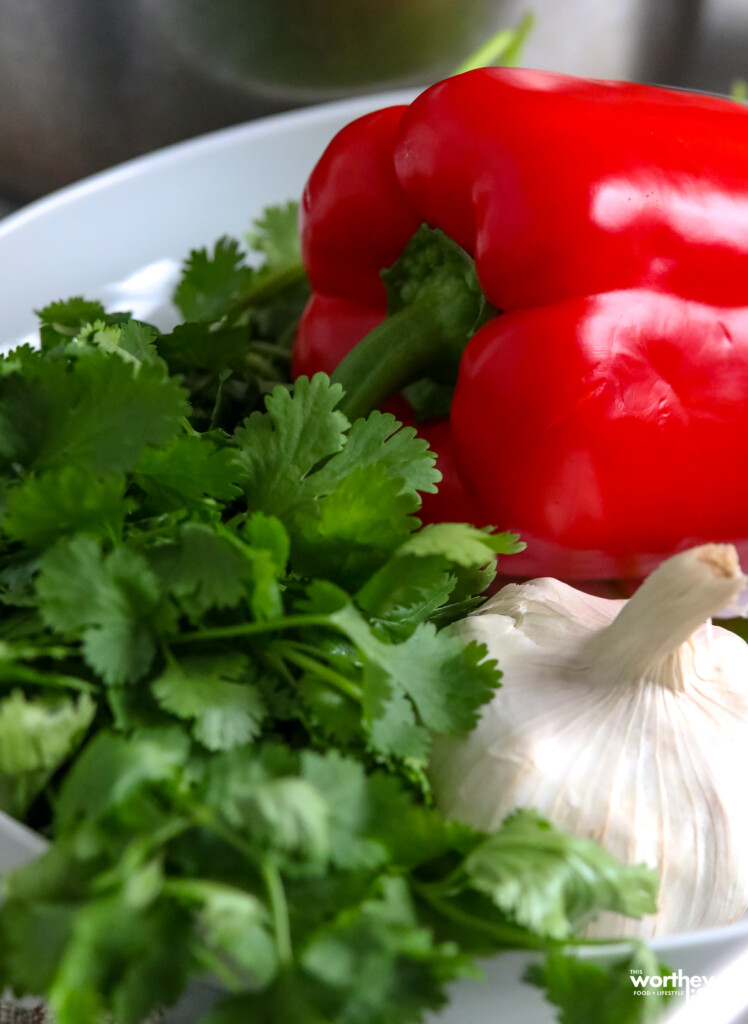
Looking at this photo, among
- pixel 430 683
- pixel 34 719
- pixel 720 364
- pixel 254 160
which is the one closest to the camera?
pixel 34 719

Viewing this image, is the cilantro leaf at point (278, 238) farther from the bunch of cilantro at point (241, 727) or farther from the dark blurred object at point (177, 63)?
the bunch of cilantro at point (241, 727)

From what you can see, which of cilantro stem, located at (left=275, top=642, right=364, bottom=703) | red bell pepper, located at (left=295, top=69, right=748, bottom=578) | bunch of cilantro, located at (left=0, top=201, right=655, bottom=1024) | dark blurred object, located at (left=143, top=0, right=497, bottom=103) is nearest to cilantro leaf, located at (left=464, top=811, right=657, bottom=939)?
bunch of cilantro, located at (left=0, top=201, right=655, bottom=1024)

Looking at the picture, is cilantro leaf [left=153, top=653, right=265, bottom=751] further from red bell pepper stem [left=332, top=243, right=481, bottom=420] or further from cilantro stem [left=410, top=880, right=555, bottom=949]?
red bell pepper stem [left=332, top=243, right=481, bottom=420]

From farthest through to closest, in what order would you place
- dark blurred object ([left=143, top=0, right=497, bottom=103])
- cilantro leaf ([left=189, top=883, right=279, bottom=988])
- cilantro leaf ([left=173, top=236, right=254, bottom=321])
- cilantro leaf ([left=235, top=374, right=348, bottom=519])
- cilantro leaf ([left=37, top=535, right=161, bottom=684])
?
dark blurred object ([left=143, top=0, right=497, bottom=103]), cilantro leaf ([left=173, top=236, right=254, bottom=321]), cilantro leaf ([left=235, top=374, right=348, bottom=519]), cilantro leaf ([left=37, top=535, right=161, bottom=684]), cilantro leaf ([left=189, top=883, right=279, bottom=988])

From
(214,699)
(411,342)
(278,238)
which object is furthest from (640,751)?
(278,238)

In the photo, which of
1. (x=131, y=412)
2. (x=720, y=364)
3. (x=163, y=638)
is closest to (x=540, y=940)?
(x=163, y=638)

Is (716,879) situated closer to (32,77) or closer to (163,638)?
(163,638)

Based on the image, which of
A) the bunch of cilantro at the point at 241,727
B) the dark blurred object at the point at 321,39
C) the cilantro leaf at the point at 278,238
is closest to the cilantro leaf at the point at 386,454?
the bunch of cilantro at the point at 241,727
